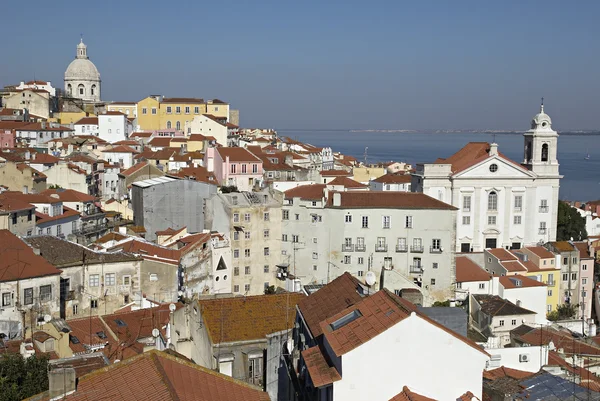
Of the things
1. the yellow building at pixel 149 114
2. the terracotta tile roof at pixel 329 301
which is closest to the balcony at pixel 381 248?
the terracotta tile roof at pixel 329 301

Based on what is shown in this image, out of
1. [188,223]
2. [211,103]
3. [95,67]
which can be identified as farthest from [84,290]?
[95,67]

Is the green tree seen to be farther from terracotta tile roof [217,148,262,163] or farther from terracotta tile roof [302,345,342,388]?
terracotta tile roof [217,148,262,163]

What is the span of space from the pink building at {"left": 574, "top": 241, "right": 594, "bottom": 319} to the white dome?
5688 cm

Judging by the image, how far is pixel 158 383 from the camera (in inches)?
330

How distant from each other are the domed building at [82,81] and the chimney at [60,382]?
7240 cm

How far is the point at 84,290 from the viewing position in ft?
71.4

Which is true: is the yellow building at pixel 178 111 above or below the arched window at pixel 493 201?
above

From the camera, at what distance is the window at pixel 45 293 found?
776 inches

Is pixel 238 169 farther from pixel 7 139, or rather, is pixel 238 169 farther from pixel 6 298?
pixel 6 298

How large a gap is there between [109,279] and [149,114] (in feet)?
156

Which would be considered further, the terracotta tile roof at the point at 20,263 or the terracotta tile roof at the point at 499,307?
the terracotta tile roof at the point at 499,307

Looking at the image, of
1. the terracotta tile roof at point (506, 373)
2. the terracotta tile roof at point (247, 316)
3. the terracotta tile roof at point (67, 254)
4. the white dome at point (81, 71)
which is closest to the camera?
the terracotta tile roof at point (247, 316)

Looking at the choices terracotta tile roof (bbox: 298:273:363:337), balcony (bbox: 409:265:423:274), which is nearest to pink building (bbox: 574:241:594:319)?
balcony (bbox: 409:265:423:274)

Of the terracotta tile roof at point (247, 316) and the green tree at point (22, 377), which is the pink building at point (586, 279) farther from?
the green tree at point (22, 377)
